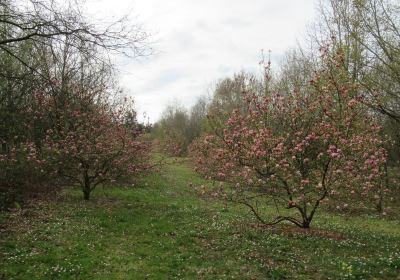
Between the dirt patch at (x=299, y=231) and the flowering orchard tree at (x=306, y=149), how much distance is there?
0.38 metres

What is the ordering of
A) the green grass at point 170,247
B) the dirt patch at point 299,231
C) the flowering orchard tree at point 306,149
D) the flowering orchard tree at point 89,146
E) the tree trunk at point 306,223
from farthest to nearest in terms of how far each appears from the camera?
the flowering orchard tree at point 89,146
the tree trunk at point 306,223
the dirt patch at point 299,231
the flowering orchard tree at point 306,149
the green grass at point 170,247

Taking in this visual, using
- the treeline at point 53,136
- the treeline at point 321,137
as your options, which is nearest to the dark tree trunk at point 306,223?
the treeline at point 321,137

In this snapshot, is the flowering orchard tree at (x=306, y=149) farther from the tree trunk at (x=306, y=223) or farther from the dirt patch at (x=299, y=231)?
the dirt patch at (x=299, y=231)


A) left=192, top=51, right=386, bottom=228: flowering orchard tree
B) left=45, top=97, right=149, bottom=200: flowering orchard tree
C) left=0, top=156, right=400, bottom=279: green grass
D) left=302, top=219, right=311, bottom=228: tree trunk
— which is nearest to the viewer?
left=0, top=156, right=400, bottom=279: green grass

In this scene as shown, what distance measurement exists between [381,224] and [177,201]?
11.5m

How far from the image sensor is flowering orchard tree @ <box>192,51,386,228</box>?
1405 cm

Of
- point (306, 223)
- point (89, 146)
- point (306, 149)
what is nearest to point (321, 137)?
point (306, 149)

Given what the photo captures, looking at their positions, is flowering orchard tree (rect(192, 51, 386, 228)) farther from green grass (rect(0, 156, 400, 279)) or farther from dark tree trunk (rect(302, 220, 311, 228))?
green grass (rect(0, 156, 400, 279))

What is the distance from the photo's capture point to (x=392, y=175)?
3067 centimetres

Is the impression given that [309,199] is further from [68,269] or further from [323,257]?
[68,269]

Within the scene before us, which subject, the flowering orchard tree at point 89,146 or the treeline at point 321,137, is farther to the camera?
the flowering orchard tree at point 89,146

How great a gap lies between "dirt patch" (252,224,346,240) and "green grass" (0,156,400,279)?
0.35 meters

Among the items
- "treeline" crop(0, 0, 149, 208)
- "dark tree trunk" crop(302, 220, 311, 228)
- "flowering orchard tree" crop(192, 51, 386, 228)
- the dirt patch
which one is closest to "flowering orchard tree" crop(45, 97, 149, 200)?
"treeline" crop(0, 0, 149, 208)

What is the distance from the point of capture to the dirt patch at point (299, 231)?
15.1 m
